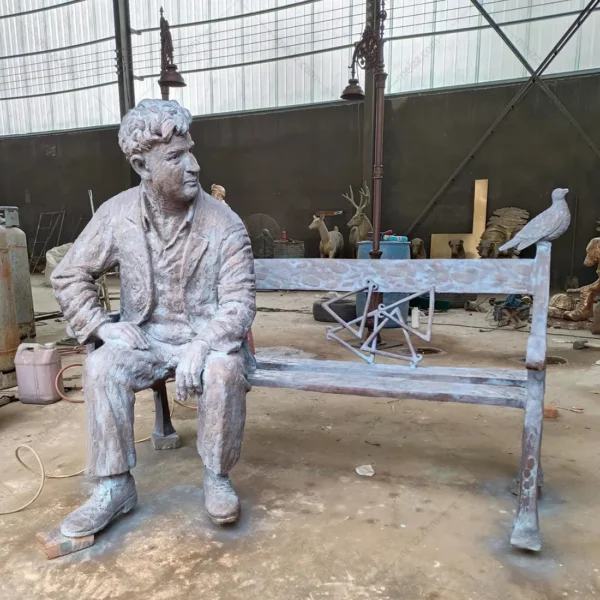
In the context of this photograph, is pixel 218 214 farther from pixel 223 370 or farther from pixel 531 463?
pixel 531 463

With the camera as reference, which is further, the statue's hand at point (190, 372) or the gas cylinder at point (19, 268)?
the gas cylinder at point (19, 268)

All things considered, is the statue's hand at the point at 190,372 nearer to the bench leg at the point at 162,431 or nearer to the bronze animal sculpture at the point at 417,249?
the bench leg at the point at 162,431

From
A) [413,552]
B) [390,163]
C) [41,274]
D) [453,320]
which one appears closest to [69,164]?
[41,274]

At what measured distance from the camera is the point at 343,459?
240 centimetres

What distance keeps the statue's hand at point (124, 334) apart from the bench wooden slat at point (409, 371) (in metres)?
0.60

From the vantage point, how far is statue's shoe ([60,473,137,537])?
5.69 ft

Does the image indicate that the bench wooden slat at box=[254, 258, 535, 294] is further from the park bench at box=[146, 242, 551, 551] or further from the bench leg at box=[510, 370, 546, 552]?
the bench leg at box=[510, 370, 546, 552]

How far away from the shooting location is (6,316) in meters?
3.50

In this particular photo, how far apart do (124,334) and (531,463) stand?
4.78 ft

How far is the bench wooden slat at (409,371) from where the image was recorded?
6.76ft

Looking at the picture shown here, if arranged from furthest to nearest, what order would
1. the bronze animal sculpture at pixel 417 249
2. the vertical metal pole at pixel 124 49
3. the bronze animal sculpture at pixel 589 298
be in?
the vertical metal pole at pixel 124 49, the bronze animal sculpture at pixel 417 249, the bronze animal sculpture at pixel 589 298

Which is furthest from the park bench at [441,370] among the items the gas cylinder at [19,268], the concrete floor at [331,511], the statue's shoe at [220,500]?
the gas cylinder at [19,268]

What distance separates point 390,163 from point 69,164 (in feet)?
26.5

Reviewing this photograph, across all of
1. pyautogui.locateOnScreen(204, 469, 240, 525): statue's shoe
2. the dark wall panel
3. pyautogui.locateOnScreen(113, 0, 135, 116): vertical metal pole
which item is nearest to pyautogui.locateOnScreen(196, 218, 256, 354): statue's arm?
pyautogui.locateOnScreen(204, 469, 240, 525): statue's shoe
